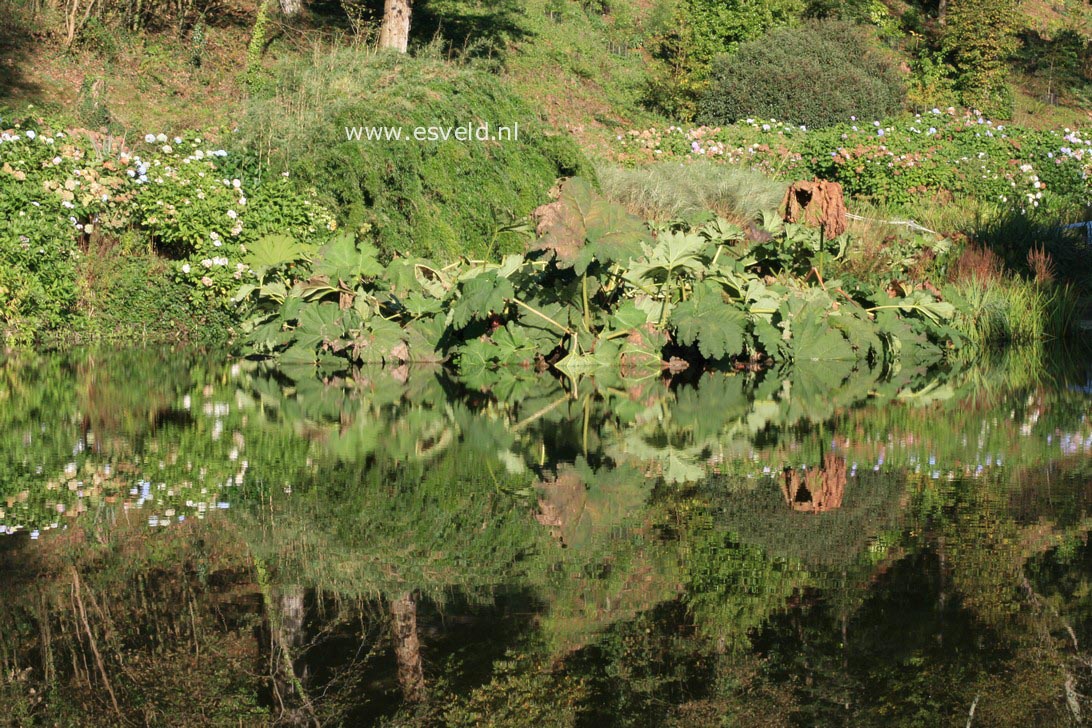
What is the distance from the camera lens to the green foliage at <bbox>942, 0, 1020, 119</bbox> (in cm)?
3330

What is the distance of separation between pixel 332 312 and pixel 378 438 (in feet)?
16.4

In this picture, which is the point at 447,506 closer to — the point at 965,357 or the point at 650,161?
the point at 965,357

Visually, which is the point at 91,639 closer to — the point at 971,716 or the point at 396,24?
the point at 971,716

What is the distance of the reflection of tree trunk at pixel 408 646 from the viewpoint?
274 centimetres

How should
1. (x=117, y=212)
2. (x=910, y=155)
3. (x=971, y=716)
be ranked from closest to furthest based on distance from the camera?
(x=971, y=716) → (x=117, y=212) → (x=910, y=155)

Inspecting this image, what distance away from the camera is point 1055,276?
15406 mm

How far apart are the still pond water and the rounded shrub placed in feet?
23.3

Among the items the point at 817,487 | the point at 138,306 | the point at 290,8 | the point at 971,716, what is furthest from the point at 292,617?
the point at 290,8

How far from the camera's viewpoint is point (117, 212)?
1359 centimetres

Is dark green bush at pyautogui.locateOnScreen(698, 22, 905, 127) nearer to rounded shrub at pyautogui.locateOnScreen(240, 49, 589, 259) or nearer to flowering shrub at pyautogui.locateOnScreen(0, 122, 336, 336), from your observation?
rounded shrub at pyautogui.locateOnScreen(240, 49, 589, 259)

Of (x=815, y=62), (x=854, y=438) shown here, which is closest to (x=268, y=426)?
(x=854, y=438)

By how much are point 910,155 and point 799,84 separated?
19.6 ft

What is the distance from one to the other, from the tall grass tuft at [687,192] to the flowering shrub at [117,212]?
4.63 meters

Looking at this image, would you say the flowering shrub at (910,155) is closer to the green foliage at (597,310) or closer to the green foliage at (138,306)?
the green foliage at (597,310)
